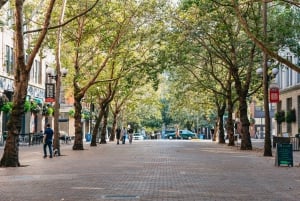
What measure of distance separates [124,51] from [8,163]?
17783 mm

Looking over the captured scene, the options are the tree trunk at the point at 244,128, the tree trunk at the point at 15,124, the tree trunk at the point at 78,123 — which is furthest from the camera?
the tree trunk at the point at 244,128

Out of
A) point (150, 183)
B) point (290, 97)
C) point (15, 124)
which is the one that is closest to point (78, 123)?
point (15, 124)

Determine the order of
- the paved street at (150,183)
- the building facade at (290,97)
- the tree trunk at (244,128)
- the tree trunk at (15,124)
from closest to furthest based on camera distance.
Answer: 1. the paved street at (150,183)
2. the tree trunk at (15,124)
3. the tree trunk at (244,128)
4. the building facade at (290,97)

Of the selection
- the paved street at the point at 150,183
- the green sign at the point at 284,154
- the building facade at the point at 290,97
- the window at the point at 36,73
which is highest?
the window at the point at 36,73

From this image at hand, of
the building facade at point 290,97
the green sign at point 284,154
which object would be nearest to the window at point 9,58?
the building facade at point 290,97

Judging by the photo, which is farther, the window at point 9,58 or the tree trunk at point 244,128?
the window at point 9,58

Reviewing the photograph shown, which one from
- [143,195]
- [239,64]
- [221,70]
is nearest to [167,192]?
Result: [143,195]

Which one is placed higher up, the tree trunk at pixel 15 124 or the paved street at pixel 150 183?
the tree trunk at pixel 15 124

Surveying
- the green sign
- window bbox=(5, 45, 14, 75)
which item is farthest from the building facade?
the green sign

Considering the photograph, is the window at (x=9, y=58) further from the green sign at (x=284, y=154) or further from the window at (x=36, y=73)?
the green sign at (x=284, y=154)

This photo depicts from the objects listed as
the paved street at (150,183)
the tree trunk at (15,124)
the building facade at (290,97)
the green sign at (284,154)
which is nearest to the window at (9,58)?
the building facade at (290,97)

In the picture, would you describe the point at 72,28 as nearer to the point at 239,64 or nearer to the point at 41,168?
the point at 239,64

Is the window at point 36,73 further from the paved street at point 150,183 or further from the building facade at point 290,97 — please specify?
the paved street at point 150,183

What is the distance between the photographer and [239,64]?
128 ft
